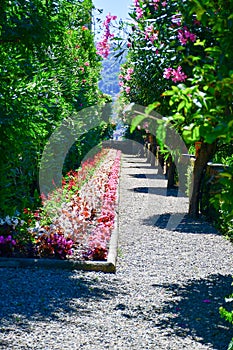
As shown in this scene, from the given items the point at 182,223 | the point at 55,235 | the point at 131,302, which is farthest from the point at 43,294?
the point at 182,223

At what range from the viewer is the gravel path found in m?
4.56

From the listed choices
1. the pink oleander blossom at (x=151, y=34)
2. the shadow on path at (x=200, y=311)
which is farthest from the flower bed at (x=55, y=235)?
the pink oleander blossom at (x=151, y=34)

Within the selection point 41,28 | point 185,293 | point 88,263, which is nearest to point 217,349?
point 185,293

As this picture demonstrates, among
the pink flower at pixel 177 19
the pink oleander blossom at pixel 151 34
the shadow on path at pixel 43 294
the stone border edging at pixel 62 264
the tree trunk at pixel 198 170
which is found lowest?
the shadow on path at pixel 43 294

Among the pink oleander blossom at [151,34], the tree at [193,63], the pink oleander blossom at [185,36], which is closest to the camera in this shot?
the tree at [193,63]

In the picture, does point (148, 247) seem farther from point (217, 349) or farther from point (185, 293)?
point (217, 349)

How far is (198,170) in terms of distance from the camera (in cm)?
1155

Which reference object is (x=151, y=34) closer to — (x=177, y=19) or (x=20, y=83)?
(x=177, y=19)

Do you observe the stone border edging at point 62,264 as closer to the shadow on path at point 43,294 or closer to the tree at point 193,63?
the shadow on path at point 43,294

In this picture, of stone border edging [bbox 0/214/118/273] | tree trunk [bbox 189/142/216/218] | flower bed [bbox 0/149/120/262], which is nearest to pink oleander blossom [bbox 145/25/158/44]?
flower bed [bbox 0/149/120/262]

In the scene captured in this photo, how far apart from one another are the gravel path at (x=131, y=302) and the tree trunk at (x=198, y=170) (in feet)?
8.17

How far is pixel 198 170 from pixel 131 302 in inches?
245

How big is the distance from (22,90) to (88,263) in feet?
7.42

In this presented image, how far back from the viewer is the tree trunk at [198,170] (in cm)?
1122
